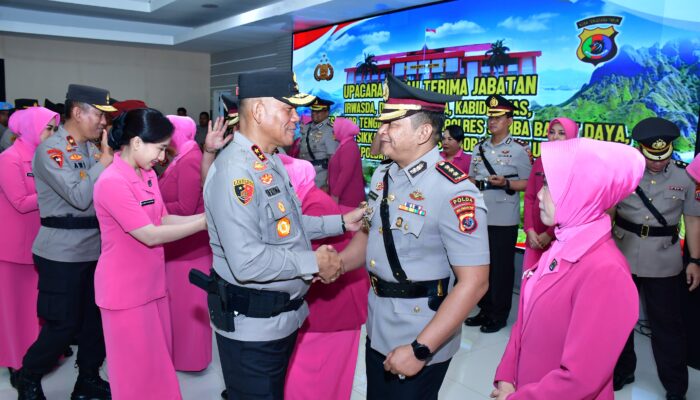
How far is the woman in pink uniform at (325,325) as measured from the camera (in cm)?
241

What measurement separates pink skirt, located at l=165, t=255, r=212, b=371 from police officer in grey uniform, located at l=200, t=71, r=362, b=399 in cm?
161

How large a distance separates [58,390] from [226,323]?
201cm

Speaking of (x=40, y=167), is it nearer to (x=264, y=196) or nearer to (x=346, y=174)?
(x=264, y=196)

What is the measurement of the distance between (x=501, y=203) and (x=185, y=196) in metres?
2.52

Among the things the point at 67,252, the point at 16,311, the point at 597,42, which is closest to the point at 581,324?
the point at 67,252

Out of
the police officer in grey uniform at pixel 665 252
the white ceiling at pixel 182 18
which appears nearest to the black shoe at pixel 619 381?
the police officer in grey uniform at pixel 665 252

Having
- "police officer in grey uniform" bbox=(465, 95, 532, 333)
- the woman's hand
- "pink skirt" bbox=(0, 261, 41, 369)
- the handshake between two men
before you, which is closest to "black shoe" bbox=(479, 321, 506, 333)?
"police officer in grey uniform" bbox=(465, 95, 532, 333)

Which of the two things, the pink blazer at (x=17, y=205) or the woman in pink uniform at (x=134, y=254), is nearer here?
the woman in pink uniform at (x=134, y=254)

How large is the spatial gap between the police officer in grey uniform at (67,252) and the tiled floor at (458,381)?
33 centimetres

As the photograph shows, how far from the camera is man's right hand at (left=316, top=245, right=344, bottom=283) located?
76.0 inches

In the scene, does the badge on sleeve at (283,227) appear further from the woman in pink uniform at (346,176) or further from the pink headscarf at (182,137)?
the woman in pink uniform at (346,176)

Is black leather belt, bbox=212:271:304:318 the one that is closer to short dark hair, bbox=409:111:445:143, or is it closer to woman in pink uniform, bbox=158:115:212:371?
short dark hair, bbox=409:111:445:143

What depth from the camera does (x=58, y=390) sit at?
3229 millimetres

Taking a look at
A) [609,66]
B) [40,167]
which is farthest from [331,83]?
[40,167]
